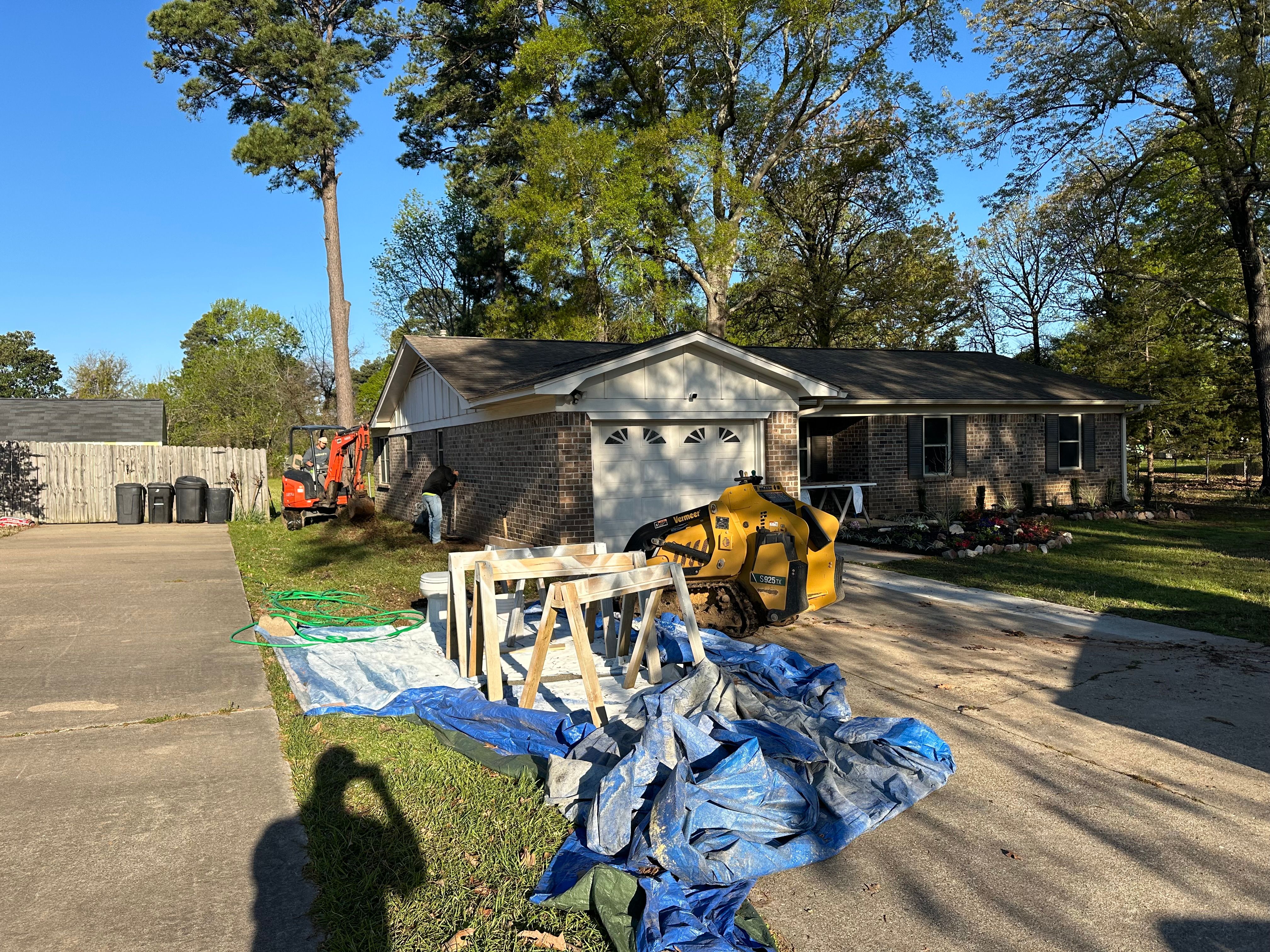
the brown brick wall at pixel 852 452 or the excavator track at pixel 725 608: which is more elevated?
the brown brick wall at pixel 852 452

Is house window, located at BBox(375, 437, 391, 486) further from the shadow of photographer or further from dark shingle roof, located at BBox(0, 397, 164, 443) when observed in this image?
the shadow of photographer

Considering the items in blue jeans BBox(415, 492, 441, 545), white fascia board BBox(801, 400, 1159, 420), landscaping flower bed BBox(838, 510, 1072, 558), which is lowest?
landscaping flower bed BBox(838, 510, 1072, 558)

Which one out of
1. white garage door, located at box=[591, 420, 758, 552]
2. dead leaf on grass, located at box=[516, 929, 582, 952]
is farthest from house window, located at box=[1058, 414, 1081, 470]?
dead leaf on grass, located at box=[516, 929, 582, 952]

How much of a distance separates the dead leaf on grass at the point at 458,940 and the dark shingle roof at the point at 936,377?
1312 centimetres

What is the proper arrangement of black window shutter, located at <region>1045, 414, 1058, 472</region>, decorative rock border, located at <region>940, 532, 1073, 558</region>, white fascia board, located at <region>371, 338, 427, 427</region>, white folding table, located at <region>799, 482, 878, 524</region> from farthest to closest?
black window shutter, located at <region>1045, 414, 1058, 472</region> → white fascia board, located at <region>371, 338, 427, 427</region> → white folding table, located at <region>799, 482, 878, 524</region> → decorative rock border, located at <region>940, 532, 1073, 558</region>

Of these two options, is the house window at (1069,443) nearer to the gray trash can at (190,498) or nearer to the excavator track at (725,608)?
the excavator track at (725,608)

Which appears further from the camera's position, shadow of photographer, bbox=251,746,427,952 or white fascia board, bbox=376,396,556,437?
white fascia board, bbox=376,396,556,437

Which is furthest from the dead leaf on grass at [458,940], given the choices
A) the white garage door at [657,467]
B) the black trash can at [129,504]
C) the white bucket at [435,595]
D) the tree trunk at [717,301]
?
the tree trunk at [717,301]

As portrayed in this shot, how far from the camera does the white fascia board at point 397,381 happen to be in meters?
16.5

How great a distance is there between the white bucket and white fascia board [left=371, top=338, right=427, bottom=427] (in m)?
7.92

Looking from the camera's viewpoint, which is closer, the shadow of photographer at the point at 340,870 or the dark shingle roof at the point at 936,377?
the shadow of photographer at the point at 340,870

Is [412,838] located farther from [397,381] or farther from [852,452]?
[397,381]

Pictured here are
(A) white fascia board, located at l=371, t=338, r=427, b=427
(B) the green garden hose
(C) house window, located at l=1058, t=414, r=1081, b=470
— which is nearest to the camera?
(B) the green garden hose

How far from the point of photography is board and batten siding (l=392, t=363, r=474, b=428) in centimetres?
1476
